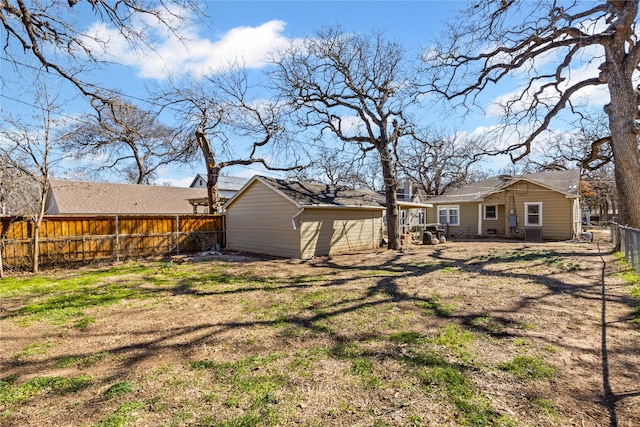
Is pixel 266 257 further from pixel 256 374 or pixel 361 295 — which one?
pixel 256 374

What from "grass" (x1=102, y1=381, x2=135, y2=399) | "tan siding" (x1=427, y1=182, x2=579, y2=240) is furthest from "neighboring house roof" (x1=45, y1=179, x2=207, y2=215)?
"grass" (x1=102, y1=381, x2=135, y2=399)

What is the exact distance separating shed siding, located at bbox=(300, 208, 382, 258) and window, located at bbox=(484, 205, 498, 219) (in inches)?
361

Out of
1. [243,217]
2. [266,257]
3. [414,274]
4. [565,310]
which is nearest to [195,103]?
[243,217]

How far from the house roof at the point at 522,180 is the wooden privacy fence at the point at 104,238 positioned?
51.5ft

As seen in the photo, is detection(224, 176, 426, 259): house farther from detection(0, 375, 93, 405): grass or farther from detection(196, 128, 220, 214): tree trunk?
detection(0, 375, 93, 405): grass

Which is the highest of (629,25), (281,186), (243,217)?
(629,25)

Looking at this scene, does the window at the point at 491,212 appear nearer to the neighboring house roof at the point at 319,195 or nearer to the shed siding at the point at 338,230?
the neighboring house roof at the point at 319,195

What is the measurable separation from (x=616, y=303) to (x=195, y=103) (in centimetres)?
1959

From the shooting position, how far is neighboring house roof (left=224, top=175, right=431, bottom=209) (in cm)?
1324

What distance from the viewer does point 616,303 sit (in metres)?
5.96

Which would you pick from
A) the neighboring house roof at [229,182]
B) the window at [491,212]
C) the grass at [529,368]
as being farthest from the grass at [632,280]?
the neighboring house roof at [229,182]

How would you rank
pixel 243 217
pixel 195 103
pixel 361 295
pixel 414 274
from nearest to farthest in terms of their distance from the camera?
pixel 361 295
pixel 414 274
pixel 243 217
pixel 195 103

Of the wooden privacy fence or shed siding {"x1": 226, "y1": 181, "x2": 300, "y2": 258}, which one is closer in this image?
the wooden privacy fence

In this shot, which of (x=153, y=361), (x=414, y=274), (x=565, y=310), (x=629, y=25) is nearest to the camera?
(x=153, y=361)
